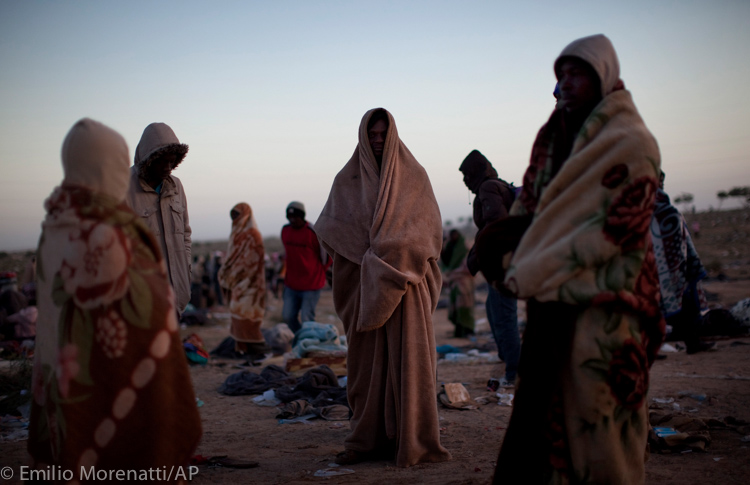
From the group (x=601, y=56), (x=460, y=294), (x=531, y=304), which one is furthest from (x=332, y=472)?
(x=460, y=294)

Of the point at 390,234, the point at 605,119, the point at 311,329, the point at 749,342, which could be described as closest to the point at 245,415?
the point at 311,329

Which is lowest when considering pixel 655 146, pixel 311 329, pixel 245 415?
pixel 245 415

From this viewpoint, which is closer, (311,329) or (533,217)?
(533,217)

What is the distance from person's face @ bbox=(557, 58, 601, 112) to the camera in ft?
8.64

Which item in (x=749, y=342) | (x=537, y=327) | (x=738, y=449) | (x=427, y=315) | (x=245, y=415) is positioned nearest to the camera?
(x=537, y=327)

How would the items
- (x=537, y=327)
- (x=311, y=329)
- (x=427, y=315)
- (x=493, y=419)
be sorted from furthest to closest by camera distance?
(x=311, y=329) < (x=493, y=419) < (x=427, y=315) < (x=537, y=327)

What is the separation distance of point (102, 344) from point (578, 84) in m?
2.32

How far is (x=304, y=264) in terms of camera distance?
8852 mm

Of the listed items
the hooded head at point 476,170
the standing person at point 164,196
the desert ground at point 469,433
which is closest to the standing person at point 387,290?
the desert ground at point 469,433

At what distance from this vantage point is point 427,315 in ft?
13.9

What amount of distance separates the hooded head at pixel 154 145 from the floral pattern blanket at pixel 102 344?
6.18 ft

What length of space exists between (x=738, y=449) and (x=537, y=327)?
238 centimetres

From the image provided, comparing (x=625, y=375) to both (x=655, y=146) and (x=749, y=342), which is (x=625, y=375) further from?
(x=749, y=342)

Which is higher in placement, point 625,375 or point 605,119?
point 605,119
